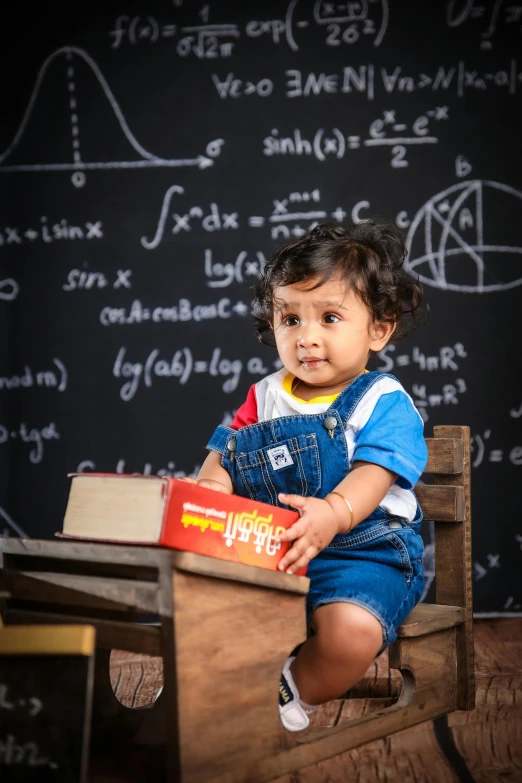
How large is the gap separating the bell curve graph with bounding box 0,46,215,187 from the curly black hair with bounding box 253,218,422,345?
1.07 metres

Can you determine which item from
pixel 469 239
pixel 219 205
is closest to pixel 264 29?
pixel 219 205

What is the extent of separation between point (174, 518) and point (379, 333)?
711 millimetres

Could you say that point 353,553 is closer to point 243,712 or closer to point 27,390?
point 243,712

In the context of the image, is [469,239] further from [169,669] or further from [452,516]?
[169,669]

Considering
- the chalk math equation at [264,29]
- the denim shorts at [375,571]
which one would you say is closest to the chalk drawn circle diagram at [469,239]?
the chalk math equation at [264,29]

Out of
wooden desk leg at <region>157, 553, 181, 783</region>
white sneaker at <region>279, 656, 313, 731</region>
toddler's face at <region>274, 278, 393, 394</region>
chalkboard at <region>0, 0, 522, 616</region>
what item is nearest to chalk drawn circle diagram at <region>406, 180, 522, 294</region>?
chalkboard at <region>0, 0, 522, 616</region>

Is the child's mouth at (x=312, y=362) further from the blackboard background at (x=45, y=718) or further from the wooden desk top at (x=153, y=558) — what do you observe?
the blackboard background at (x=45, y=718)

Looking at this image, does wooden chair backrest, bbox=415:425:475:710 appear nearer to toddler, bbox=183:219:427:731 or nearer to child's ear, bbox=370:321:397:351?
toddler, bbox=183:219:427:731

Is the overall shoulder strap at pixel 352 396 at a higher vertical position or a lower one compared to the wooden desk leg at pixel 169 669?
higher

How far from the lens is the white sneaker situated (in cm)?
132

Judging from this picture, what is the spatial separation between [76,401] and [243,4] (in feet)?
4.23

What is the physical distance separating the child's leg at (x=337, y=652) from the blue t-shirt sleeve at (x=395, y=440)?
0.24 m

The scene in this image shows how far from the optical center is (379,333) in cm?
164

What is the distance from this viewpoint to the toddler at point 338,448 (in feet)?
4.42
